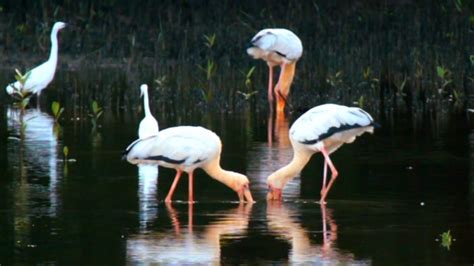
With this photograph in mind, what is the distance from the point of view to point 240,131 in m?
16.2

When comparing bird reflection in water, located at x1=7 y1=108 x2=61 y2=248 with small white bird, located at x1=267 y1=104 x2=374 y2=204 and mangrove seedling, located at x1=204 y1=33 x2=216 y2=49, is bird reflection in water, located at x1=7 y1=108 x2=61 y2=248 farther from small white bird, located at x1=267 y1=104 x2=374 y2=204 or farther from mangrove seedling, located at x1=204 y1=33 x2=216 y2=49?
mangrove seedling, located at x1=204 y1=33 x2=216 y2=49

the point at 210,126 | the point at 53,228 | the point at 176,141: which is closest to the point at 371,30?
the point at 210,126

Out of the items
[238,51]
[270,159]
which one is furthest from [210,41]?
[270,159]

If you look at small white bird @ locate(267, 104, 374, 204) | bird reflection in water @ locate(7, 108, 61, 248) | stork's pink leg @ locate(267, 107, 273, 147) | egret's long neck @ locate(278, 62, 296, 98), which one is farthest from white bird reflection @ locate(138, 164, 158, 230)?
egret's long neck @ locate(278, 62, 296, 98)

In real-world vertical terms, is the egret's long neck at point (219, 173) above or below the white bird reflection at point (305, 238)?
above

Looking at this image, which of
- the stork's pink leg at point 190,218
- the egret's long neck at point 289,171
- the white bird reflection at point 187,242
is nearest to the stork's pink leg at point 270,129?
the egret's long neck at point 289,171

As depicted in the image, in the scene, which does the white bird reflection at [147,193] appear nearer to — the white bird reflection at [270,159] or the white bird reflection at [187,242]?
the white bird reflection at [187,242]

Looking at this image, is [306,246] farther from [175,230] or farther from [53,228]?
[53,228]

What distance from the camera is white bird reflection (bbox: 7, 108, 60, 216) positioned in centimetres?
1146

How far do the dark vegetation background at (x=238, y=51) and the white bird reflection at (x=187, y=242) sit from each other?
762 cm

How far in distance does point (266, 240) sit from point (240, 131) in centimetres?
652

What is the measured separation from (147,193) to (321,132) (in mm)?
1443

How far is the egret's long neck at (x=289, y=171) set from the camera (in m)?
11.6

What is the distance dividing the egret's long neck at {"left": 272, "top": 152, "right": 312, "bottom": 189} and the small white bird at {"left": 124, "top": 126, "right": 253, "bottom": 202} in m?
0.28
